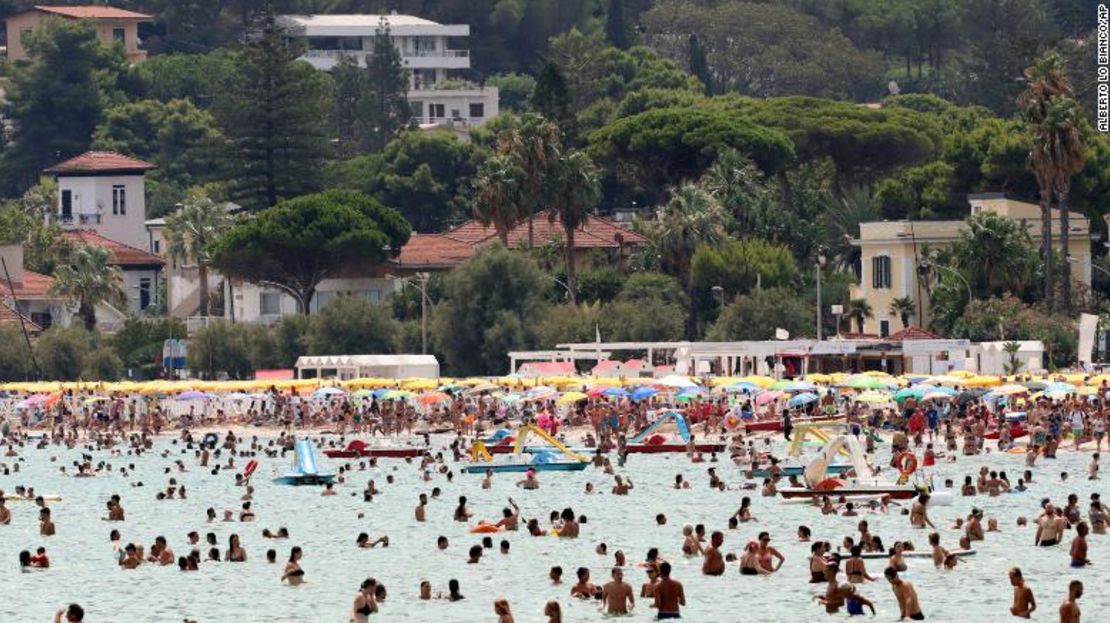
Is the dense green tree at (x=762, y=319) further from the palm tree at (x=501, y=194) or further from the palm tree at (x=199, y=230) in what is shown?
the palm tree at (x=199, y=230)

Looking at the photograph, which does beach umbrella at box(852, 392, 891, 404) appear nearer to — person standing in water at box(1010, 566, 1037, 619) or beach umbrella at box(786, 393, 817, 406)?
beach umbrella at box(786, 393, 817, 406)

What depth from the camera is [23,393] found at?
9819cm

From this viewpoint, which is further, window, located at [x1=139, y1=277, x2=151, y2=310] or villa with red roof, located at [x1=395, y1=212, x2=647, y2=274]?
window, located at [x1=139, y1=277, x2=151, y2=310]

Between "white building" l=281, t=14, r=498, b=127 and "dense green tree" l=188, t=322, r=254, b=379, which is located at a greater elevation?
"white building" l=281, t=14, r=498, b=127

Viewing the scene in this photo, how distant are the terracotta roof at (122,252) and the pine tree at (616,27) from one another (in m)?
45.6

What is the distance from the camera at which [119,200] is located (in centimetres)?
14600

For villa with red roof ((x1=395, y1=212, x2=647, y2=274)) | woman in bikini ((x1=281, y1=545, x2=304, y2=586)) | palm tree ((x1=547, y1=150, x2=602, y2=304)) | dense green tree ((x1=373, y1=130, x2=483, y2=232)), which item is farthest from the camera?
dense green tree ((x1=373, y1=130, x2=483, y2=232))

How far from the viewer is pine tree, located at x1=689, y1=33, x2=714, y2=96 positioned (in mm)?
163875

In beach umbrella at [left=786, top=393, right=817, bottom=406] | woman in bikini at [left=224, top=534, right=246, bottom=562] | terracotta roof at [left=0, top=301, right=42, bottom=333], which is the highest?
terracotta roof at [left=0, top=301, right=42, bottom=333]

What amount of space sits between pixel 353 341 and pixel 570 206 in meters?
9.99

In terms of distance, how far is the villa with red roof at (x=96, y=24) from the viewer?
178000 millimetres

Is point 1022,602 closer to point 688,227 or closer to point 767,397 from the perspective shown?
point 767,397

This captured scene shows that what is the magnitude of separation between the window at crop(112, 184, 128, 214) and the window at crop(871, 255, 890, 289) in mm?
56405

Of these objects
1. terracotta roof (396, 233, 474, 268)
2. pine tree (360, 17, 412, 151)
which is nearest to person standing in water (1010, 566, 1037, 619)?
terracotta roof (396, 233, 474, 268)
